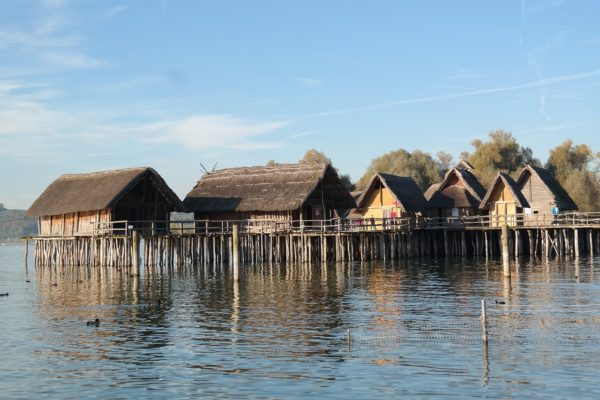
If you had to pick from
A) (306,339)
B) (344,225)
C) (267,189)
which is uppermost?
(267,189)

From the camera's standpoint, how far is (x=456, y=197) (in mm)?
60500

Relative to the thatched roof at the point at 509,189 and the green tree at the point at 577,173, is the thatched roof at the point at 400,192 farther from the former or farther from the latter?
the green tree at the point at 577,173

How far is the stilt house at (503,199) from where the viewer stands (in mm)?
56688

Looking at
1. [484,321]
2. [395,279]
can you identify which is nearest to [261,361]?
[484,321]

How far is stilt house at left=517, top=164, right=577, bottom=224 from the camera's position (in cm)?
5853

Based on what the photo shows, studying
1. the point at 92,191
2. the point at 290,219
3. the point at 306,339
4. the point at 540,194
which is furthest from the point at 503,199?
the point at 306,339

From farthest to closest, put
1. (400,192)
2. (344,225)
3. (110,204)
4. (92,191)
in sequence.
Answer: (400,192) → (92,191) → (344,225) → (110,204)

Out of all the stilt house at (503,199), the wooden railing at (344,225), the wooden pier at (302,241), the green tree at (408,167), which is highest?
the green tree at (408,167)

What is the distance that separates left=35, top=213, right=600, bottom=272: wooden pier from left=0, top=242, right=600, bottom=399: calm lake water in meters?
10.7

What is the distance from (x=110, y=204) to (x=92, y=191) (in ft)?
14.2

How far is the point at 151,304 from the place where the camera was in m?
31.0

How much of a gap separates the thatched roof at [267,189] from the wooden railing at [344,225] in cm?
121

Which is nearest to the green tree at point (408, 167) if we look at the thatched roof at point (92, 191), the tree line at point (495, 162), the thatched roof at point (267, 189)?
the tree line at point (495, 162)

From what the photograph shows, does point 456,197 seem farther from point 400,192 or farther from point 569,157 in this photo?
point 569,157
